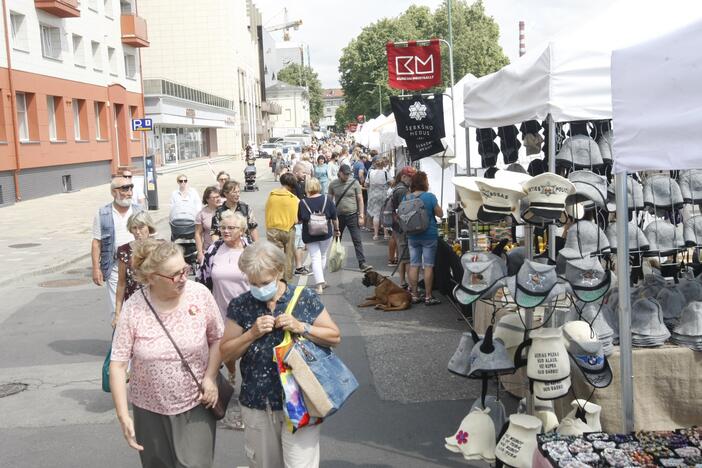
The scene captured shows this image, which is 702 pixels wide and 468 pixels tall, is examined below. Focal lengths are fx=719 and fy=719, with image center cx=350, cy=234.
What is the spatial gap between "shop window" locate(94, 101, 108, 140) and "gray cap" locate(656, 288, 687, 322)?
32222 millimetres

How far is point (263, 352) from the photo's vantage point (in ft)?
11.7

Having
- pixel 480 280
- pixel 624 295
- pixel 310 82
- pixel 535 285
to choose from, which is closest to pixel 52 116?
pixel 480 280

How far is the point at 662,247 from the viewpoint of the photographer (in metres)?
4.83

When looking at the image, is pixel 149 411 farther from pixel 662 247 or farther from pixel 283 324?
pixel 662 247

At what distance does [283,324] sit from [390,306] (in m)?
5.96

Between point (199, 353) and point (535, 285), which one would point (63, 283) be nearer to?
point (199, 353)

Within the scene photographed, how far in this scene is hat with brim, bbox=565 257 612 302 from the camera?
13.5 ft

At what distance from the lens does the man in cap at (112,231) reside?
6.87 meters

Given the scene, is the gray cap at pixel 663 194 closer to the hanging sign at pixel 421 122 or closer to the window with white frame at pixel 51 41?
the hanging sign at pixel 421 122

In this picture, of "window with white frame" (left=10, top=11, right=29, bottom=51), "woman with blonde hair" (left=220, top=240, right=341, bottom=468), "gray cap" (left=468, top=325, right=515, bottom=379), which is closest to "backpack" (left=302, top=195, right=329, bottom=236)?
"gray cap" (left=468, top=325, right=515, bottom=379)

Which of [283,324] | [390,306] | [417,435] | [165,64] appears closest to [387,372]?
Result: [417,435]

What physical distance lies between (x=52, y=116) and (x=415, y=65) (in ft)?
68.2

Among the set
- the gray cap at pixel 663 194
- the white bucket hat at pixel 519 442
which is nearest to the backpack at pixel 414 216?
the gray cap at pixel 663 194

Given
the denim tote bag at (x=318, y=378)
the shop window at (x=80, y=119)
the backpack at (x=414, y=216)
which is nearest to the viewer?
the denim tote bag at (x=318, y=378)
